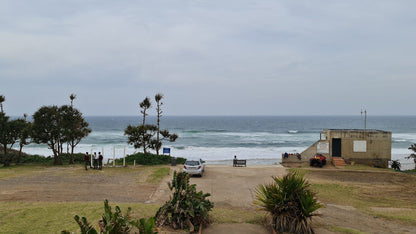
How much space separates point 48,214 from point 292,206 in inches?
348

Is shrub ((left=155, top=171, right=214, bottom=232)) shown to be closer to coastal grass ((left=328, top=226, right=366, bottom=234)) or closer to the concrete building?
coastal grass ((left=328, top=226, right=366, bottom=234))

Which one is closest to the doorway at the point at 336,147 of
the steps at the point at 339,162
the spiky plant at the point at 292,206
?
the steps at the point at 339,162

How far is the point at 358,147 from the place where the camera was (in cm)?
2706

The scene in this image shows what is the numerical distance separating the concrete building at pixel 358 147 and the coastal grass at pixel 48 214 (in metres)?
21.4

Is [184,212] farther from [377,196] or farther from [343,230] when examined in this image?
[377,196]

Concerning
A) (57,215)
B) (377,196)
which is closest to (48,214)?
(57,215)

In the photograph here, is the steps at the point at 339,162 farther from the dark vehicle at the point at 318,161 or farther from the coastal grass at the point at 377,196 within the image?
the coastal grass at the point at 377,196

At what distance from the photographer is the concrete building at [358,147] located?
2664 cm

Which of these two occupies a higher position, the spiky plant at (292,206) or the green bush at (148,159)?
the spiky plant at (292,206)

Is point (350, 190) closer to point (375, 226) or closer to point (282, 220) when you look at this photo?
point (375, 226)

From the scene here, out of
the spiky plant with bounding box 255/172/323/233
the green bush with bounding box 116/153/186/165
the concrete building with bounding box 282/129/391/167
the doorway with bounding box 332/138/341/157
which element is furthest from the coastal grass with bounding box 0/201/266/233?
the doorway with bounding box 332/138/341/157

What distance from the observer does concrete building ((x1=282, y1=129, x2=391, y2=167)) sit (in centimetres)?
2664

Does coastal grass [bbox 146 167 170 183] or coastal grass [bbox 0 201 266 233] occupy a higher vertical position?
coastal grass [bbox 0 201 266 233]

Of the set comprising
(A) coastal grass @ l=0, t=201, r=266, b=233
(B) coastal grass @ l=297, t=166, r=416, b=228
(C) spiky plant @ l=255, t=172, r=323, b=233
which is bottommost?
(B) coastal grass @ l=297, t=166, r=416, b=228
